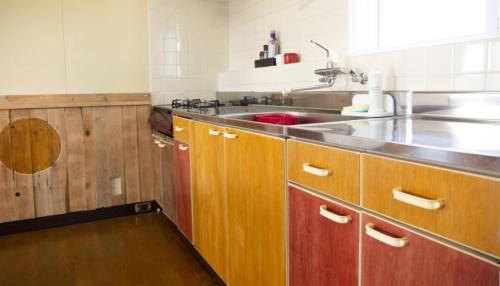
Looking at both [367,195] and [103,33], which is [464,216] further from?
[103,33]

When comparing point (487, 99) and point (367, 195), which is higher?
point (487, 99)

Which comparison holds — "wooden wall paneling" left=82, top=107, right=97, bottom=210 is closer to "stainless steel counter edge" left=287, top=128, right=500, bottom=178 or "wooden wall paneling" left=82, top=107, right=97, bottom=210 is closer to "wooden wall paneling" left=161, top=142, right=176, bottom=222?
"wooden wall paneling" left=161, top=142, right=176, bottom=222

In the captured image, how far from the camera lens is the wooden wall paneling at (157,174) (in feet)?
10.5

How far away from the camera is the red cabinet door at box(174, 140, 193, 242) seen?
246 centimetres

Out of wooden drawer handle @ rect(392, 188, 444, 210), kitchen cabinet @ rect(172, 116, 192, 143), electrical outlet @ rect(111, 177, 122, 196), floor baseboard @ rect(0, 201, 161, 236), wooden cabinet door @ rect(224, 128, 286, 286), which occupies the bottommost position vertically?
floor baseboard @ rect(0, 201, 161, 236)

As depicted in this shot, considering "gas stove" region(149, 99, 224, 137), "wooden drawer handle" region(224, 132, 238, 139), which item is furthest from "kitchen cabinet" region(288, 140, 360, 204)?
"gas stove" region(149, 99, 224, 137)

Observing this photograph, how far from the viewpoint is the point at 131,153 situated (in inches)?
132

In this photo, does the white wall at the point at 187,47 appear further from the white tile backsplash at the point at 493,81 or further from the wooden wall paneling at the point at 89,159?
the white tile backsplash at the point at 493,81

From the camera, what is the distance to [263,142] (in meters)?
1.56

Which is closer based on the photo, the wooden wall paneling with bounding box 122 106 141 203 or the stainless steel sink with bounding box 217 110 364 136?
the stainless steel sink with bounding box 217 110 364 136

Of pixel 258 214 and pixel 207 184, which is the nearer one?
pixel 258 214

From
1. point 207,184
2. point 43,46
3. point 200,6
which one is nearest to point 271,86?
point 207,184

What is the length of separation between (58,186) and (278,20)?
2.11m

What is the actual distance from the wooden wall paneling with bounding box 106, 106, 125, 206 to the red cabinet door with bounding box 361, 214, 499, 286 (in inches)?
104
